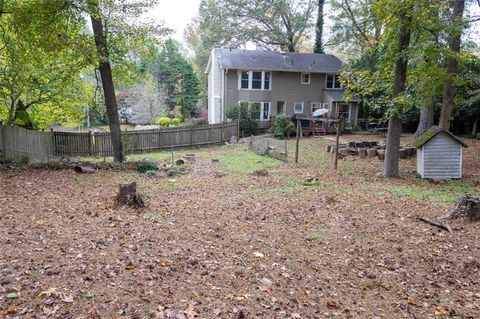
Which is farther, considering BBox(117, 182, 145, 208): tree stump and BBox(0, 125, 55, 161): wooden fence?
BBox(0, 125, 55, 161): wooden fence

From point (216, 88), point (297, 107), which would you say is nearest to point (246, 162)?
point (216, 88)

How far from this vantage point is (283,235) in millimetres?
6215

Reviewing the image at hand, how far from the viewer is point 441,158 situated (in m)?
11.5

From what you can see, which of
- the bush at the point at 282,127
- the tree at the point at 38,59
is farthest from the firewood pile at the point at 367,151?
the tree at the point at 38,59

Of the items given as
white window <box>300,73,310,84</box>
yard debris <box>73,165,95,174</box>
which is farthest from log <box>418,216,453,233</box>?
white window <box>300,73,310,84</box>

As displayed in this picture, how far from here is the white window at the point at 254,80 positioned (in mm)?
29219

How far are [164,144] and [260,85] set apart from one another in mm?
11658

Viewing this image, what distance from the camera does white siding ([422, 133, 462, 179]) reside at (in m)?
11.3

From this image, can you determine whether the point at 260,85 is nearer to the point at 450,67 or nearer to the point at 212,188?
the point at 450,67

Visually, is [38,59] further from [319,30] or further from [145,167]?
[319,30]

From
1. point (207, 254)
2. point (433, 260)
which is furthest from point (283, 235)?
point (433, 260)

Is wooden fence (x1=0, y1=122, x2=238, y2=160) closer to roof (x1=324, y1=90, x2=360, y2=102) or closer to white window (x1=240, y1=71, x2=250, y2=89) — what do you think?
white window (x1=240, y1=71, x2=250, y2=89)

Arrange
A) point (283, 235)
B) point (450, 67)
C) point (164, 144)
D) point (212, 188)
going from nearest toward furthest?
point (283, 235)
point (212, 188)
point (450, 67)
point (164, 144)

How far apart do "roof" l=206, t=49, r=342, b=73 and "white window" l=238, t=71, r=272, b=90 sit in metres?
0.75
